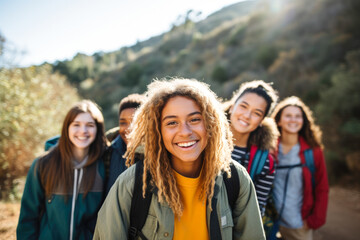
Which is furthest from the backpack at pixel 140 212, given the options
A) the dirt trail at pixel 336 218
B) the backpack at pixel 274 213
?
the dirt trail at pixel 336 218

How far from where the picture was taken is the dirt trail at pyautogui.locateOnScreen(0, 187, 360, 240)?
3360mm

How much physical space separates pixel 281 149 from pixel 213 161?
1.78 meters

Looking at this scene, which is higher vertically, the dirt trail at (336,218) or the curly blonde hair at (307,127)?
the curly blonde hair at (307,127)

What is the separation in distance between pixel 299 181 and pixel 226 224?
1.77 meters

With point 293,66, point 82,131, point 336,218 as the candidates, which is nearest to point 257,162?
point 82,131

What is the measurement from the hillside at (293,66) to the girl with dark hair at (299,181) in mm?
1863

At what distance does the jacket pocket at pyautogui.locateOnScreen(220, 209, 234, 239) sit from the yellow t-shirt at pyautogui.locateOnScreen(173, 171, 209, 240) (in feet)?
0.40

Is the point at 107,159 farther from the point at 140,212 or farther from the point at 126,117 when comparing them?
the point at 140,212

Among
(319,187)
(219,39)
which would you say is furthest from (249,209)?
(219,39)

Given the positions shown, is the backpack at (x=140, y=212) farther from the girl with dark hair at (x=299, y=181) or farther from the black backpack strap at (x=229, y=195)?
the girl with dark hair at (x=299, y=181)

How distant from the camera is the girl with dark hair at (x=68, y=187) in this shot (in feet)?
6.55

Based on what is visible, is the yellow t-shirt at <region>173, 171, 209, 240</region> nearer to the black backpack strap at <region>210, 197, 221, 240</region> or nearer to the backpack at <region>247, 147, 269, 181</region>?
the black backpack strap at <region>210, 197, 221, 240</region>

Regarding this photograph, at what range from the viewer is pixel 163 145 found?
1578mm

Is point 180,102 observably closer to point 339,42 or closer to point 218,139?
point 218,139
